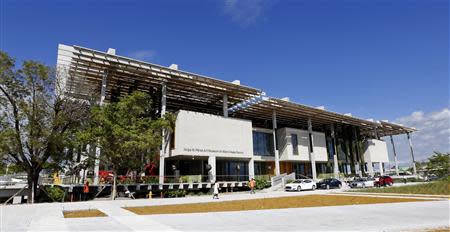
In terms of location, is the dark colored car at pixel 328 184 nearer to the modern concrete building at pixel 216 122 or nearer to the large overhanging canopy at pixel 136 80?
the modern concrete building at pixel 216 122

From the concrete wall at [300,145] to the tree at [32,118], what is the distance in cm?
3002

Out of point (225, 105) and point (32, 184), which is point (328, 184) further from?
point (32, 184)

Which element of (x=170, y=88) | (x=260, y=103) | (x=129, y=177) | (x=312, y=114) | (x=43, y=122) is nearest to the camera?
(x=43, y=122)

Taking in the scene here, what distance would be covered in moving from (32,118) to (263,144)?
3030cm

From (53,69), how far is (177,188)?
49.7 feet

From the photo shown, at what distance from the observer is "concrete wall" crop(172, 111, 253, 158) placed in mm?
32594

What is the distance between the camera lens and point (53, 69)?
24438 millimetres

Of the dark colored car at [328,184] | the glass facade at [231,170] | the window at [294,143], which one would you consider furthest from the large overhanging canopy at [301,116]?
the dark colored car at [328,184]

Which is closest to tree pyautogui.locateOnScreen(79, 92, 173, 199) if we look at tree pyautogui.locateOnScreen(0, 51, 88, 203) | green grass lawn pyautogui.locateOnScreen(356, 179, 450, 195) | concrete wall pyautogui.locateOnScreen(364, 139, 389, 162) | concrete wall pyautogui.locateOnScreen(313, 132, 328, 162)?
tree pyautogui.locateOnScreen(0, 51, 88, 203)

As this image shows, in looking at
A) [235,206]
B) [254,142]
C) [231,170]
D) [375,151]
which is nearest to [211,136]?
[231,170]

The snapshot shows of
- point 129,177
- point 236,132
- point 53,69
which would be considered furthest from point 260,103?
point 53,69

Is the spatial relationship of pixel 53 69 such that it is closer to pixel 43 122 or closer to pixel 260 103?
pixel 43 122

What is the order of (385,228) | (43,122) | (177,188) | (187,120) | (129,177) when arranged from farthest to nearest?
(187,120)
(177,188)
(129,177)
(43,122)
(385,228)

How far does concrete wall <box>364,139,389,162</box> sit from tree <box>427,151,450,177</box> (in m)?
10.8
